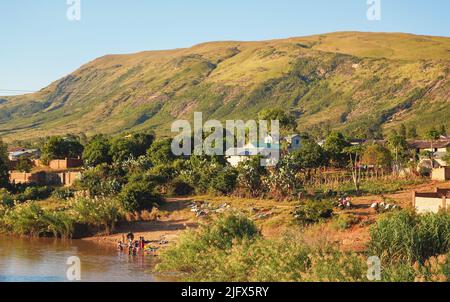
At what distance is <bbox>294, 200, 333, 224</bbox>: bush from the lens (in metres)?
44.3

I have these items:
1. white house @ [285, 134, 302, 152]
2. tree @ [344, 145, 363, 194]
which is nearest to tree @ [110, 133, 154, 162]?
white house @ [285, 134, 302, 152]

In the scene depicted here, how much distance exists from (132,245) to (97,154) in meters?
30.7

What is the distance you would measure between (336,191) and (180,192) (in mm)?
12489

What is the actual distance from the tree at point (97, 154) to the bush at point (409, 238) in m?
44.3

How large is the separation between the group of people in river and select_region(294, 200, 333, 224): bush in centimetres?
936

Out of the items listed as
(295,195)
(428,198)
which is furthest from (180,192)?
(428,198)

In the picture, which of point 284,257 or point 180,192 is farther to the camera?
point 180,192

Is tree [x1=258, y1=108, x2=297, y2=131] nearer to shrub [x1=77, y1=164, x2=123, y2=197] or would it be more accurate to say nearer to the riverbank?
shrub [x1=77, y1=164, x2=123, y2=197]

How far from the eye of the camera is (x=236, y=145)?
271ft

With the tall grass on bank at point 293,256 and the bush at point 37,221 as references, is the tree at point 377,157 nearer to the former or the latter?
the bush at point 37,221

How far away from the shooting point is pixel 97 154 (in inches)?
2859

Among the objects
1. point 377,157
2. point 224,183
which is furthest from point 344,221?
point 377,157
